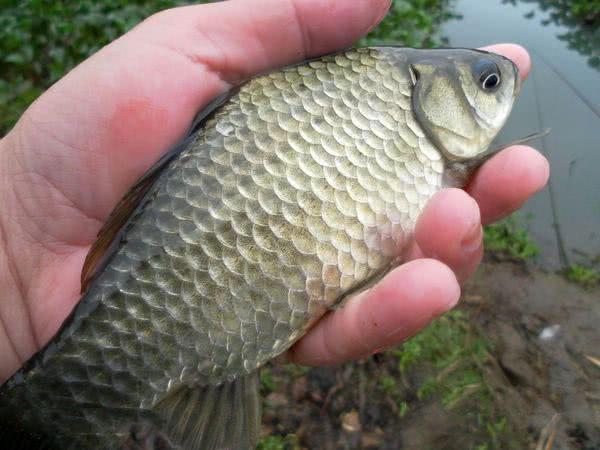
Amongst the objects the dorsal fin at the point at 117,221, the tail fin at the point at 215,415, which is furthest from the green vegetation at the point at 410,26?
the tail fin at the point at 215,415

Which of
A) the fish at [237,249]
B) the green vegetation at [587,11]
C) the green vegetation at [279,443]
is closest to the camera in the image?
the fish at [237,249]

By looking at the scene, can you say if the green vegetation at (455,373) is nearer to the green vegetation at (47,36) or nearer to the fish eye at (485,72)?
the fish eye at (485,72)

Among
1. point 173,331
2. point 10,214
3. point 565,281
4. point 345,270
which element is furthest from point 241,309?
point 565,281

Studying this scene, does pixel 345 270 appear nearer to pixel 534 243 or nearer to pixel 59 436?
pixel 59 436

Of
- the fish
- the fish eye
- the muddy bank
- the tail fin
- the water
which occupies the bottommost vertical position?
the muddy bank

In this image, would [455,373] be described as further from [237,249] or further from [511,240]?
[237,249]

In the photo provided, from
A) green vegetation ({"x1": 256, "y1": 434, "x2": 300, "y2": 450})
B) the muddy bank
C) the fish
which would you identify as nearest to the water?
the muddy bank

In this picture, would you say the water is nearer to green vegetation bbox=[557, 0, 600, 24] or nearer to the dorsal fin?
green vegetation bbox=[557, 0, 600, 24]
